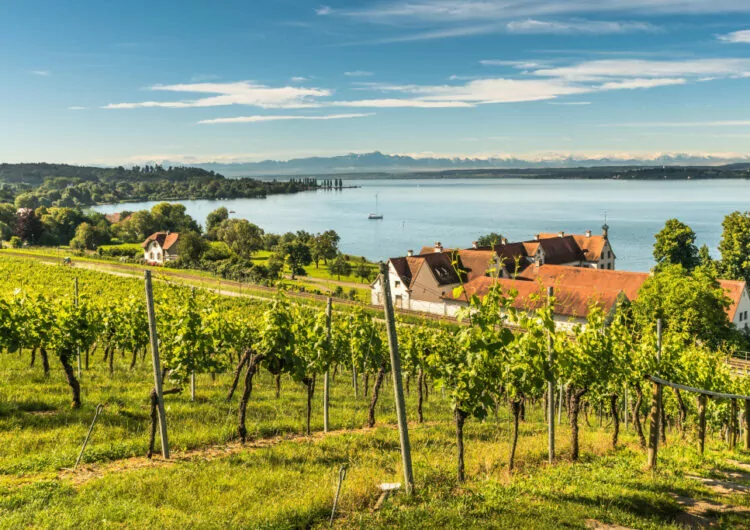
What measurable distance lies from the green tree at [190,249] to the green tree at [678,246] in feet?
209

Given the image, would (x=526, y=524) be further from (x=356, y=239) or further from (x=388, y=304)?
(x=356, y=239)

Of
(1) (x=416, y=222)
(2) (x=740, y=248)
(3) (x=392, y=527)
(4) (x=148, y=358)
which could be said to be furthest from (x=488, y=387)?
(1) (x=416, y=222)

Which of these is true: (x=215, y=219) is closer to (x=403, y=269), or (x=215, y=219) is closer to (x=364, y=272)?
(x=364, y=272)

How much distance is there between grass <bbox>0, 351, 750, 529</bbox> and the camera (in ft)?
29.9

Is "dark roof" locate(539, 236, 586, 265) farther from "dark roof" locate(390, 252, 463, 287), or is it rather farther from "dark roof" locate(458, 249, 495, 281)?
"dark roof" locate(390, 252, 463, 287)

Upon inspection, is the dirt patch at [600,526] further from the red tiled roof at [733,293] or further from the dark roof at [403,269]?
the dark roof at [403,269]

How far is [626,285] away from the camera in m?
51.2

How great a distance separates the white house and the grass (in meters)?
78.9

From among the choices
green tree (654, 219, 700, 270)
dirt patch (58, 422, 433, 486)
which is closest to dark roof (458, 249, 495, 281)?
green tree (654, 219, 700, 270)

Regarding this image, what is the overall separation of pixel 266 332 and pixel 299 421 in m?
3.21

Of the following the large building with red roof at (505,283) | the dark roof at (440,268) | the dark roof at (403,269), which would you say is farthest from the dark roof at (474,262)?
the dark roof at (403,269)

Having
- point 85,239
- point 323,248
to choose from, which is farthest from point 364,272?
point 85,239

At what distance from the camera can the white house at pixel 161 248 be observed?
303ft

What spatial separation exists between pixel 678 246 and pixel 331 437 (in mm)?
61518
